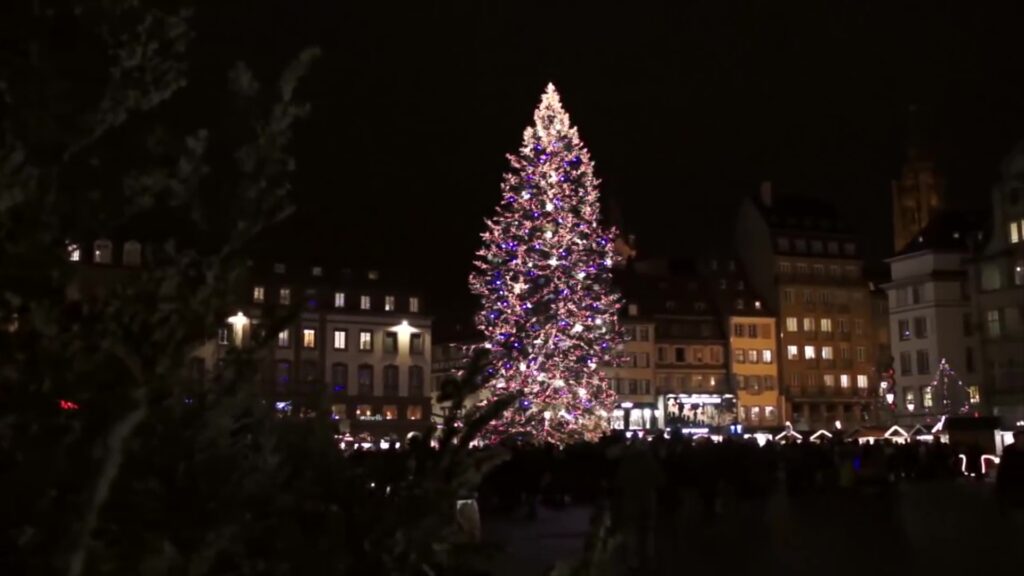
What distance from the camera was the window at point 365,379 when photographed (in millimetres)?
88938

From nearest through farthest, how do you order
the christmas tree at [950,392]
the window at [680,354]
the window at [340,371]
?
the christmas tree at [950,392]
the window at [340,371]
the window at [680,354]

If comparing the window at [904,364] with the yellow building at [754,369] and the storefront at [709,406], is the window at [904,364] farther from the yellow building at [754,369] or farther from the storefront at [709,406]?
the yellow building at [754,369]

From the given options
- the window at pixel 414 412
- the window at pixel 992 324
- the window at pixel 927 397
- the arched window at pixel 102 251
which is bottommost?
the arched window at pixel 102 251

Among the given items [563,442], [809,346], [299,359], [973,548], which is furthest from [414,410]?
[973,548]

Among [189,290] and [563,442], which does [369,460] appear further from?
[563,442]

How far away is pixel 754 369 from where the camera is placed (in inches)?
3991

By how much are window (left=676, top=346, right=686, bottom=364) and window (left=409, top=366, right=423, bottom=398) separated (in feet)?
74.0

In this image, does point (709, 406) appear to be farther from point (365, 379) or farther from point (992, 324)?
point (992, 324)

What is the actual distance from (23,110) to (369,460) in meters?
1.21

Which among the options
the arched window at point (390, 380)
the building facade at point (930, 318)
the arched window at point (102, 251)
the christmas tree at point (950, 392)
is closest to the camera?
the arched window at point (102, 251)

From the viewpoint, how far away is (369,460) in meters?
3.17

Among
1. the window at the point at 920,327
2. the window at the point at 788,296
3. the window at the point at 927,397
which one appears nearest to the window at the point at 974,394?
the window at the point at 927,397

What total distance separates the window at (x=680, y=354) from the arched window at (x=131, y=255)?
99724 mm

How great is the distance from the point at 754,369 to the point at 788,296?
6.80 m
